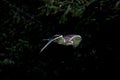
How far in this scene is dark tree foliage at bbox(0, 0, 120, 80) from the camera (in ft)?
13.1

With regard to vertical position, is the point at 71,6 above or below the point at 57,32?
above

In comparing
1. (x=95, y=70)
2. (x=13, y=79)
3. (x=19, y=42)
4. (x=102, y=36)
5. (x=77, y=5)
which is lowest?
(x=13, y=79)

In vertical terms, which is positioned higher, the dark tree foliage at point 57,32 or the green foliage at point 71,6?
the green foliage at point 71,6

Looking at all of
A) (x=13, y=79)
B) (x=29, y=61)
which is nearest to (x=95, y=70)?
(x=29, y=61)

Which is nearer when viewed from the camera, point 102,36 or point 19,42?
point 102,36

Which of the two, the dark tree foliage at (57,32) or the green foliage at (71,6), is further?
the dark tree foliage at (57,32)

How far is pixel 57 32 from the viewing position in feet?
17.4

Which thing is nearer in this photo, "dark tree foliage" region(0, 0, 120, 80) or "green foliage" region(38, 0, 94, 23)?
"green foliage" region(38, 0, 94, 23)

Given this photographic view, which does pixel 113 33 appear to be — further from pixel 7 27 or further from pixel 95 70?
pixel 7 27

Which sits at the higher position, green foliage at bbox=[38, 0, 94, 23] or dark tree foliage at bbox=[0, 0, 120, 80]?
green foliage at bbox=[38, 0, 94, 23]

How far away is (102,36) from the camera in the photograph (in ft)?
14.4

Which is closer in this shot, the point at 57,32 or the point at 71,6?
the point at 71,6

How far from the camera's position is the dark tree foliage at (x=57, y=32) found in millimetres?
3990

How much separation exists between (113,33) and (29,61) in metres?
2.19
